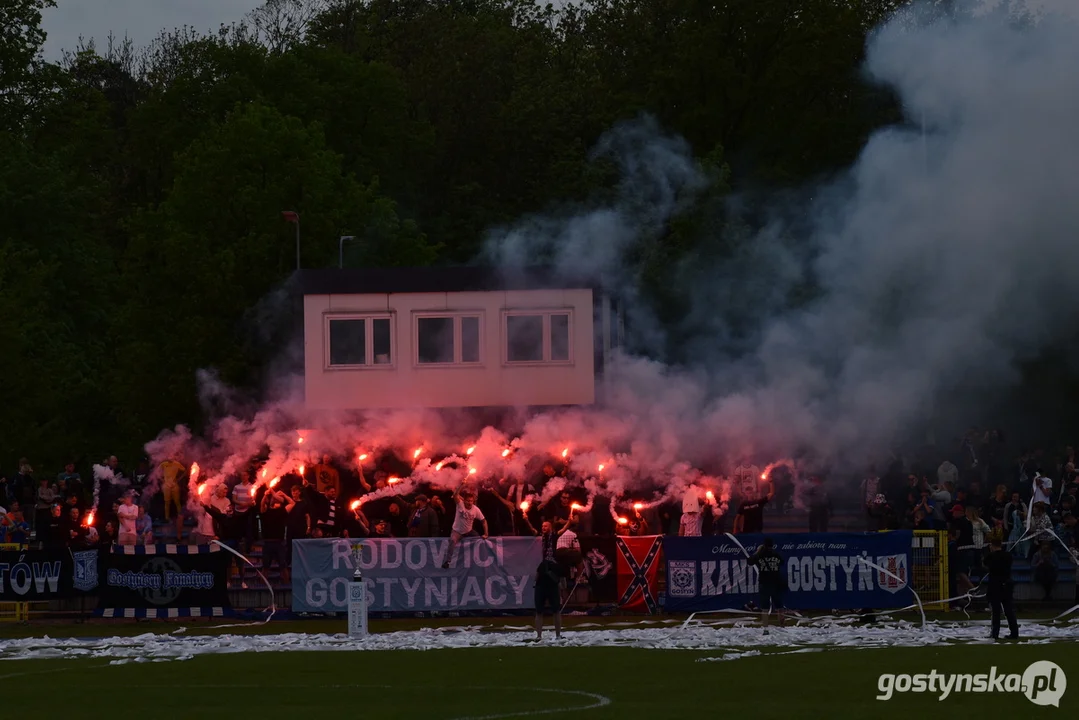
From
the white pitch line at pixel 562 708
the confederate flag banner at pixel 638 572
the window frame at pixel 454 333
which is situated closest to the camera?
the white pitch line at pixel 562 708

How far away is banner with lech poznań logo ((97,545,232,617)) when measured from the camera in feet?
110

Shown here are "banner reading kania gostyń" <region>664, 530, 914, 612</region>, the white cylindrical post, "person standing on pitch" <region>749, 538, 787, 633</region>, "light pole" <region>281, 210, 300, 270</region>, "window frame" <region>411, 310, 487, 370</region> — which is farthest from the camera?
"light pole" <region>281, 210, 300, 270</region>

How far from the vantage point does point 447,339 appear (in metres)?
45.8

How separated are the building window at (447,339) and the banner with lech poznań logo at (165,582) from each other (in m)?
12.9

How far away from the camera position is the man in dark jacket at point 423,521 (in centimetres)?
3534

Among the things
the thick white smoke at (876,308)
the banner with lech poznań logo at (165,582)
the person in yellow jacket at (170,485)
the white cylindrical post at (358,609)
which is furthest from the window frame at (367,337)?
the white cylindrical post at (358,609)

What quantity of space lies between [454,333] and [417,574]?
1330 cm

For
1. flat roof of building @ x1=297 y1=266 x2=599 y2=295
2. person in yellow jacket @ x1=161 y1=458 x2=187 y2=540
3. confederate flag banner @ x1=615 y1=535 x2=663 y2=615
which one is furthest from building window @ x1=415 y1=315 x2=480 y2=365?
confederate flag banner @ x1=615 y1=535 x2=663 y2=615

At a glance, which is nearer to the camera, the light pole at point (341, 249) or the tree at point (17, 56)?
the light pole at point (341, 249)

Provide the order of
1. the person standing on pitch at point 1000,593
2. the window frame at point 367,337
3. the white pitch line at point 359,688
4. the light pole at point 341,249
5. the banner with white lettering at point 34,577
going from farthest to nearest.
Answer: the light pole at point 341,249, the window frame at point 367,337, the banner with white lettering at point 34,577, the person standing on pitch at point 1000,593, the white pitch line at point 359,688

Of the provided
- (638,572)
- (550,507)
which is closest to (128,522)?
(550,507)

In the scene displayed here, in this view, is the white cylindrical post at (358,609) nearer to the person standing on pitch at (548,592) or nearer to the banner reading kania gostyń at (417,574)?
the person standing on pitch at (548,592)

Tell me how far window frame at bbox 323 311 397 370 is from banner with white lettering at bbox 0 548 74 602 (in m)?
13.0

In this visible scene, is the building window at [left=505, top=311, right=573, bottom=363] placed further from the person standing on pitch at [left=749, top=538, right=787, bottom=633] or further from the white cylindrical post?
the white cylindrical post
